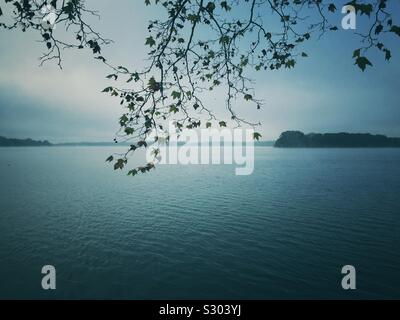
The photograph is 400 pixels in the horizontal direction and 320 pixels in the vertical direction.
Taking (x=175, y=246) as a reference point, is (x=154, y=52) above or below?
above

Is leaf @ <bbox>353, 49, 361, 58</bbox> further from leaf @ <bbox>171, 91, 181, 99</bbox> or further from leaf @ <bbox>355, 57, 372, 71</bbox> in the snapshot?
leaf @ <bbox>171, 91, 181, 99</bbox>

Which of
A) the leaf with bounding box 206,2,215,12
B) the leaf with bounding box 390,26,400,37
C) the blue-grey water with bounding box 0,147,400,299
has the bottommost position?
the blue-grey water with bounding box 0,147,400,299

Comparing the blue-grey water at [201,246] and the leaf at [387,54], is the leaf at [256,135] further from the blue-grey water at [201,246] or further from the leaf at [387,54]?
the blue-grey water at [201,246]

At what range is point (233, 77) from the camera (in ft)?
28.5

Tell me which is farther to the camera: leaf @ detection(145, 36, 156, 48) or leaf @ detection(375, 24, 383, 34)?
leaf @ detection(145, 36, 156, 48)

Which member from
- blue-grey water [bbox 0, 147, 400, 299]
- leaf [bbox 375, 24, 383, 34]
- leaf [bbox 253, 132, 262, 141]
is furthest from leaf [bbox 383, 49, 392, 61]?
blue-grey water [bbox 0, 147, 400, 299]

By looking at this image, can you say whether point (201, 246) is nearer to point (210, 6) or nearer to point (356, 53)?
point (210, 6)

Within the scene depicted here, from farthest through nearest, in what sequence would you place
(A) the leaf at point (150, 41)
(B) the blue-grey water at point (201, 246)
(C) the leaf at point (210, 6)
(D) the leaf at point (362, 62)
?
(B) the blue-grey water at point (201, 246)
(A) the leaf at point (150, 41)
(C) the leaf at point (210, 6)
(D) the leaf at point (362, 62)

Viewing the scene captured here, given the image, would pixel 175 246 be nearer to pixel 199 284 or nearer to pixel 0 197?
pixel 199 284

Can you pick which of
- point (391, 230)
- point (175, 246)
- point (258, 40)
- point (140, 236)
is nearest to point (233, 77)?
point (258, 40)

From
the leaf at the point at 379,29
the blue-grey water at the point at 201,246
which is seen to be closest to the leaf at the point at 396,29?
the leaf at the point at 379,29

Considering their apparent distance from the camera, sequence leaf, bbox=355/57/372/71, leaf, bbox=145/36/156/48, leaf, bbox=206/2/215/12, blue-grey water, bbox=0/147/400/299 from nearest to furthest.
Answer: leaf, bbox=355/57/372/71, leaf, bbox=206/2/215/12, leaf, bbox=145/36/156/48, blue-grey water, bbox=0/147/400/299

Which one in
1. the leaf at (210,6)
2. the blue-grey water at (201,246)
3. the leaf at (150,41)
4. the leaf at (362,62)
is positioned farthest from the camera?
the blue-grey water at (201,246)

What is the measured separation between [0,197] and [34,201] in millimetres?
7452
